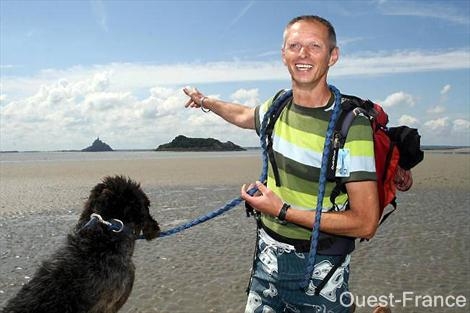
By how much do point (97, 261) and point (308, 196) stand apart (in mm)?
2303

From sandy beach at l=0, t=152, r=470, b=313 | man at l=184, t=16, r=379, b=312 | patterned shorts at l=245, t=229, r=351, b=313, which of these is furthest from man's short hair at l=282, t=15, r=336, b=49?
sandy beach at l=0, t=152, r=470, b=313

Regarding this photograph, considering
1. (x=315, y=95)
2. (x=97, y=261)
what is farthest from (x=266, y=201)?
(x=97, y=261)

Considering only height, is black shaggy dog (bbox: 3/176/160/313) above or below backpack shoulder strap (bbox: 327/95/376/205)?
below

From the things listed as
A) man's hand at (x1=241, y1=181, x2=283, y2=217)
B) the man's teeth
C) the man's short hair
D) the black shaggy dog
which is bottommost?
the black shaggy dog

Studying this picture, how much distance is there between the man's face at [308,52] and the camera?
314 centimetres

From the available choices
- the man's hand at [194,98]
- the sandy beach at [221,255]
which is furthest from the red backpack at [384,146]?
the sandy beach at [221,255]

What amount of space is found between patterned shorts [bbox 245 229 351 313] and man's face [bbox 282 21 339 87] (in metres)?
1.34

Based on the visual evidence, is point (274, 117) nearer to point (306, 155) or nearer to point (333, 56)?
point (306, 155)

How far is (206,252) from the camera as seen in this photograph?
34.9 feet

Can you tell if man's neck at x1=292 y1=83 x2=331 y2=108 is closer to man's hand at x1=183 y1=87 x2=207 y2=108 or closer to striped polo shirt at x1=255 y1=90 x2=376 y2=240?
striped polo shirt at x1=255 y1=90 x2=376 y2=240

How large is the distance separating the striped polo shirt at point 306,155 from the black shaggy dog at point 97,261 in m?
1.79

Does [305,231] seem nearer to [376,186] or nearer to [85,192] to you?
[376,186]

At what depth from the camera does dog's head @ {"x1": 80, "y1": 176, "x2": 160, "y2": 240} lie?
4453 mm

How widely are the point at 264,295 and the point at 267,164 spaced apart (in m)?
1.09
